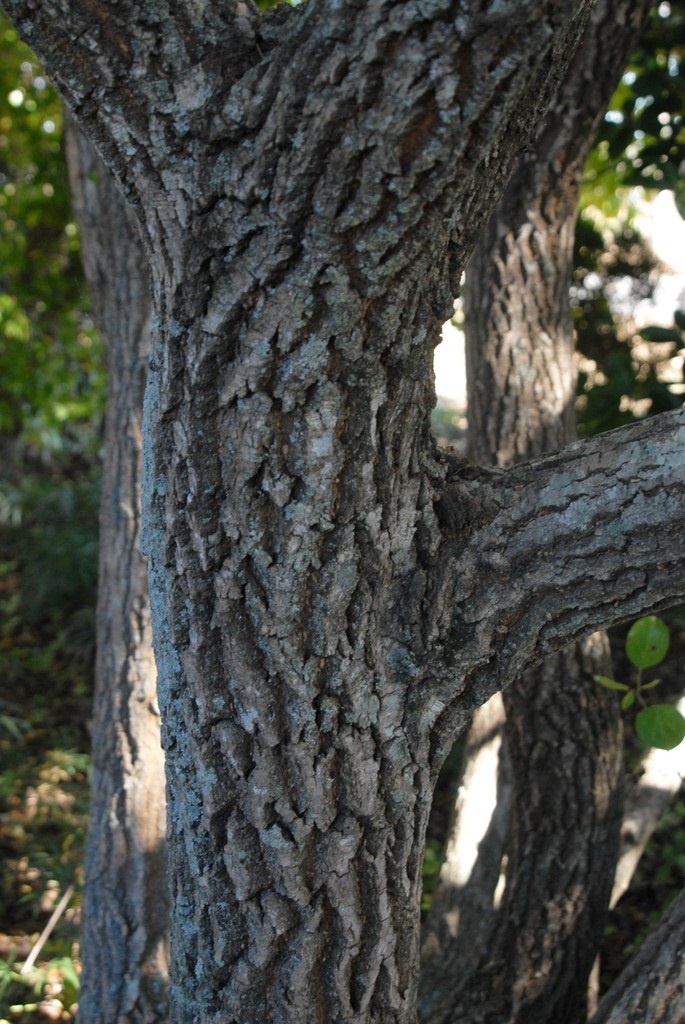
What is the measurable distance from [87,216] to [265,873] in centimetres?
260

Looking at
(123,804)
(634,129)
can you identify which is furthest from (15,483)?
(634,129)

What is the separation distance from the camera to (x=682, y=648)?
4.54m

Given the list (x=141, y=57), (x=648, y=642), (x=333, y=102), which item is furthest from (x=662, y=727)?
(x=141, y=57)

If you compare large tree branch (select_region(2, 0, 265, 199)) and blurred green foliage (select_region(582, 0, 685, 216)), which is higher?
blurred green foliage (select_region(582, 0, 685, 216))

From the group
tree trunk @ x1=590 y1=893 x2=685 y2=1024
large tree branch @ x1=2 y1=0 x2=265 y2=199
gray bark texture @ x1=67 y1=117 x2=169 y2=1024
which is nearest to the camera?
large tree branch @ x1=2 y1=0 x2=265 y2=199

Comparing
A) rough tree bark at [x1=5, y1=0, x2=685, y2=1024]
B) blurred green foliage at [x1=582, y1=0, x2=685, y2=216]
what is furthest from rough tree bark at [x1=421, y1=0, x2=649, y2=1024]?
rough tree bark at [x1=5, y1=0, x2=685, y2=1024]

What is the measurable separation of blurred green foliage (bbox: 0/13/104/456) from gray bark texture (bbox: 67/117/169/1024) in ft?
9.91

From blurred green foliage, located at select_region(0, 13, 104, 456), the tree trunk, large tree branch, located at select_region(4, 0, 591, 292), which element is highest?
blurred green foliage, located at select_region(0, 13, 104, 456)

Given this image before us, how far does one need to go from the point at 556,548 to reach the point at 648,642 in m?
0.73

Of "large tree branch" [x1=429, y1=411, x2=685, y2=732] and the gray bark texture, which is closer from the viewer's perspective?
"large tree branch" [x1=429, y1=411, x2=685, y2=732]

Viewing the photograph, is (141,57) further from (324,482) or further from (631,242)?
(631,242)

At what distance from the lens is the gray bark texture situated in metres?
2.63

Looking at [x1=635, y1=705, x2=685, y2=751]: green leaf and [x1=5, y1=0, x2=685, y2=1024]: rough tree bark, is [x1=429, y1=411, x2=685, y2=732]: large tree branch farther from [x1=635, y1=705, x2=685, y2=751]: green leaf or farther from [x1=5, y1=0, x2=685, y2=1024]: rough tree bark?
[x1=635, y1=705, x2=685, y2=751]: green leaf

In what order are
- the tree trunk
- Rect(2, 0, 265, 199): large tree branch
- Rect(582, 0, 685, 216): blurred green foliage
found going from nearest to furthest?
Rect(2, 0, 265, 199): large tree branch < the tree trunk < Rect(582, 0, 685, 216): blurred green foliage
